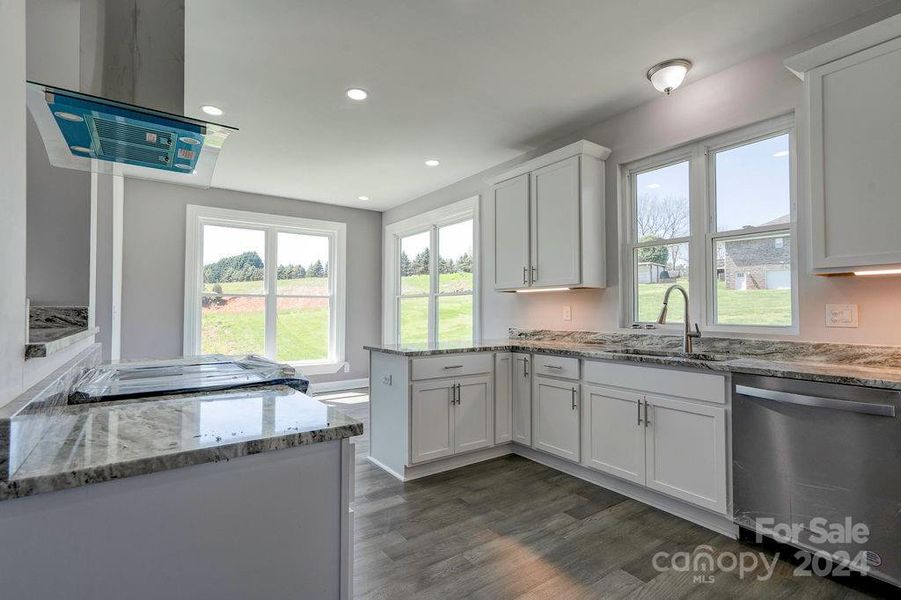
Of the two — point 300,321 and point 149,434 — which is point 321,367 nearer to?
point 300,321

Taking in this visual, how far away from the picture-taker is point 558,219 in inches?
138

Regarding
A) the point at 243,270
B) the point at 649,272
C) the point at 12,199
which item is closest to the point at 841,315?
the point at 649,272

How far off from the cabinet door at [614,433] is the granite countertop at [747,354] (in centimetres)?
25

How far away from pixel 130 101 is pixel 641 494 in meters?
3.24

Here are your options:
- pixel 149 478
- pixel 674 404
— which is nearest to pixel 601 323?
pixel 674 404

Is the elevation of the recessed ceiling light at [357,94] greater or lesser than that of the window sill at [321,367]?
greater

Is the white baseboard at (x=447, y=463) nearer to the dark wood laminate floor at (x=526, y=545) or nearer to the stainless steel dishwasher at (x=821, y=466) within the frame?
the dark wood laminate floor at (x=526, y=545)

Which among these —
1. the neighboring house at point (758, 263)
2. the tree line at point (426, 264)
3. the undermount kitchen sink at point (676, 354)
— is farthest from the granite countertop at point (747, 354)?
the tree line at point (426, 264)

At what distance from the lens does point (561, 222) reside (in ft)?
11.4

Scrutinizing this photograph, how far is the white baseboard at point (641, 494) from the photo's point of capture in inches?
91.1

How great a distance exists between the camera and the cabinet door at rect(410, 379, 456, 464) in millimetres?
3012

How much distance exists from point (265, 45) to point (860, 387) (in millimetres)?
3327

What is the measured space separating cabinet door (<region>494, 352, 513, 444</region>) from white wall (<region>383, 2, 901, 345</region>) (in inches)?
28.8

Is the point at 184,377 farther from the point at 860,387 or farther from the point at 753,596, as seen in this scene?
the point at 860,387
